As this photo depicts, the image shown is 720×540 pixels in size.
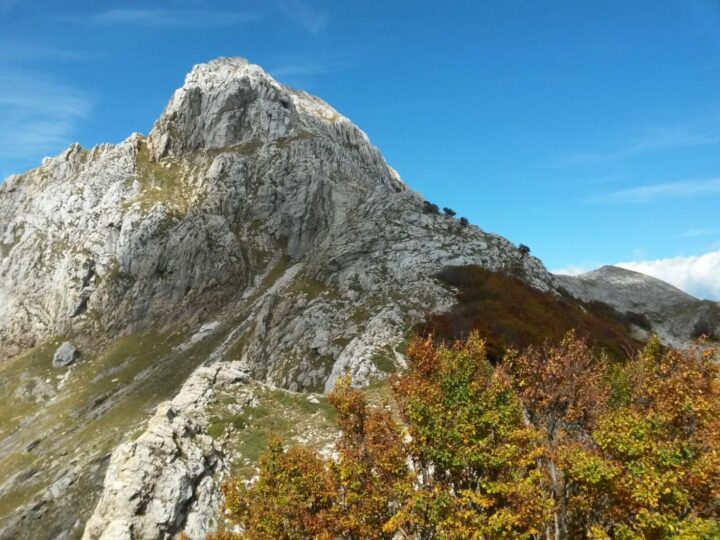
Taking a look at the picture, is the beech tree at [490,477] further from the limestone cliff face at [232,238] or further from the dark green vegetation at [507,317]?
the limestone cliff face at [232,238]

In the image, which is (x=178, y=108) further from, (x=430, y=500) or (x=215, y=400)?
(x=430, y=500)

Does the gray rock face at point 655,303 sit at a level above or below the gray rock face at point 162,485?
above

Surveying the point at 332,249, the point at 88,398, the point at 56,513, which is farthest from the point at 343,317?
the point at 88,398

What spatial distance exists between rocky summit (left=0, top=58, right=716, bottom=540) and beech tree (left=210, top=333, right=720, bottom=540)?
11198 mm

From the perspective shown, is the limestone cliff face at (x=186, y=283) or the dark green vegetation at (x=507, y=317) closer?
the limestone cliff face at (x=186, y=283)

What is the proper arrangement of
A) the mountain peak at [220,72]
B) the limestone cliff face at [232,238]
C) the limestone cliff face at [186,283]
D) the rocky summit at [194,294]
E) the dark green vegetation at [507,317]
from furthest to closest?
the mountain peak at [220,72] → the limestone cliff face at [232,238] → the dark green vegetation at [507,317] → the limestone cliff face at [186,283] → the rocky summit at [194,294]

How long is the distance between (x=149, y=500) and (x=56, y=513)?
76.2 feet

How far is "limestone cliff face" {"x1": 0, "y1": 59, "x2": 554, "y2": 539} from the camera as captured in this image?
1487 inches

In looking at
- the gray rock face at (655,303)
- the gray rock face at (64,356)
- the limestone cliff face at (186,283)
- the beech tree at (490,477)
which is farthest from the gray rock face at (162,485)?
the gray rock face at (64,356)

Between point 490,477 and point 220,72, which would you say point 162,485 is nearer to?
point 490,477

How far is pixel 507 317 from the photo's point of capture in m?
52.9

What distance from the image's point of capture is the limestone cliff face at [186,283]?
3778 centimetres

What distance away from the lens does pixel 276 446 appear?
714 inches

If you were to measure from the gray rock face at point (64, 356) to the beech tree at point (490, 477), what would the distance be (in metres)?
97.9
